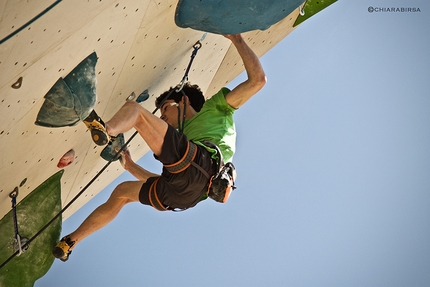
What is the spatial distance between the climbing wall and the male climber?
0.76 feet

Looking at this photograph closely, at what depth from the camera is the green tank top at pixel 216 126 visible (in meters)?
4.24

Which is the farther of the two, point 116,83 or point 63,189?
point 63,189

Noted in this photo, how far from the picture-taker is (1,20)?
2744mm

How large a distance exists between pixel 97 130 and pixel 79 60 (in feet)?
1.08

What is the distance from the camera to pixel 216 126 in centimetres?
428

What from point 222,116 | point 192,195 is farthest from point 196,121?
point 192,195

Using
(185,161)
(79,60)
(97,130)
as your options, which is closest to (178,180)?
(185,161)

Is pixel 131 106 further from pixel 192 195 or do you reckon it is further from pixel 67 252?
pixel 67 252

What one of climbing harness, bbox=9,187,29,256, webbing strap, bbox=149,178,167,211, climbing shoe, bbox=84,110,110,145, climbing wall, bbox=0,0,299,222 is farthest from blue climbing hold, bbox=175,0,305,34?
climbing harness, bbox=9,187,29,256

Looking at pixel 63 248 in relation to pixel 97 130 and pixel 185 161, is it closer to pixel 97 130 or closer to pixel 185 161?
pixel 185 161

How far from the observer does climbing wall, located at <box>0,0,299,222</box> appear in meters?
→ 3.02

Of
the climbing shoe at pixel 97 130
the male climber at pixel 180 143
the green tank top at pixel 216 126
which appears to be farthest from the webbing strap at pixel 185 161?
the climbing shoe at pixel 97 130

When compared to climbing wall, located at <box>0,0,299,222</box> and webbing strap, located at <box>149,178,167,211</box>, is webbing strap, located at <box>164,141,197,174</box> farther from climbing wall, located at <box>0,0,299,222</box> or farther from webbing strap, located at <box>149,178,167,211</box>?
climbing wall, located at <box>0,0,299,222</box>

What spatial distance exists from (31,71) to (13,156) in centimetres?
71
